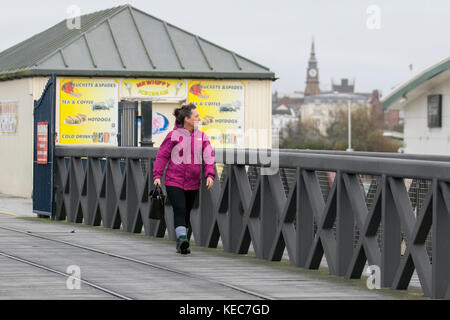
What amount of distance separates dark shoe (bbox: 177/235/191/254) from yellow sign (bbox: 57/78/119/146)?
1688 centimetres

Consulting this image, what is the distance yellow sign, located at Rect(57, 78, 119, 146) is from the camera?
30141mm

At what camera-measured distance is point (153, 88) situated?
31094mm

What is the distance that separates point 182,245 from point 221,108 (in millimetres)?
18785

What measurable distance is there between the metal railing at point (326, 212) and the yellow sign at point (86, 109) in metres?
13.7

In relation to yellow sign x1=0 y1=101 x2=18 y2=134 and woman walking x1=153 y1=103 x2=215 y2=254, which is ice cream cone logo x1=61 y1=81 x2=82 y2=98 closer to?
yellow sign x1=0 y1=101 x2=18 y2=134

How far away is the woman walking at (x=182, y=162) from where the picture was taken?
43.4 feet

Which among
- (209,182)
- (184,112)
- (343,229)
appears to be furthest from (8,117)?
(343,229)

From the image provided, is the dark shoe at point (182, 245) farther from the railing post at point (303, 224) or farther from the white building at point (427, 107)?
the white building at point (427, 107)

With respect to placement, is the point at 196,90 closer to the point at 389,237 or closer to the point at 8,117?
the point at 8,117

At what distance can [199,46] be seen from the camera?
3253 cm

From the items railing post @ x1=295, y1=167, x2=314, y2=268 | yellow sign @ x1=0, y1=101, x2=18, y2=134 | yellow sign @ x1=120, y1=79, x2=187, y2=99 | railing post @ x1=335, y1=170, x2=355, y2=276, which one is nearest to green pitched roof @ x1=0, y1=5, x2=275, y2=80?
yellow sign @ x1=120, y1=79, x2=187, y2=99

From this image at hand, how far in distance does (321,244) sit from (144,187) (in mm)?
4785
